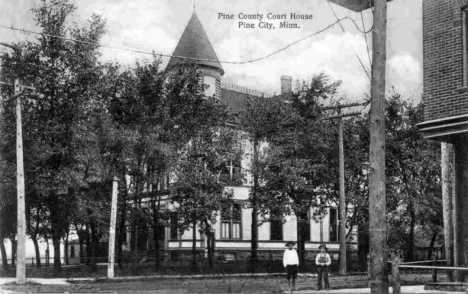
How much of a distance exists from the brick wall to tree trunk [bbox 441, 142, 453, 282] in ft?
8.22

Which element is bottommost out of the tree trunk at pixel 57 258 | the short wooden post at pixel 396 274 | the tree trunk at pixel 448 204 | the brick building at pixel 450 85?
Answer: the tree trunk at pixel 57 258

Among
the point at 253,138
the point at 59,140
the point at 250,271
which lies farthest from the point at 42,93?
the point at 250,271

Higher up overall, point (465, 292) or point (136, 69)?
point (136, 69)

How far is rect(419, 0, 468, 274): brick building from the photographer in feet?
52.3

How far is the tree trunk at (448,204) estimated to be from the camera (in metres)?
16.9

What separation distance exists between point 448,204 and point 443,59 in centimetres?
422

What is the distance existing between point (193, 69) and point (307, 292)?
16.5 meters

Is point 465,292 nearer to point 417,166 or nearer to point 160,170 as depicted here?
point 160,170

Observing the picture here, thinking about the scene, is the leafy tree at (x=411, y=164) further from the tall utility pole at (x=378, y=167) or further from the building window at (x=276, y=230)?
the tall utility pole at (x=378, y=167)

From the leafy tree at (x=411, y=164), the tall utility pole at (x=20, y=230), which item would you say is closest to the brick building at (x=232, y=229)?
the leafy tree at (x=411, y=164)

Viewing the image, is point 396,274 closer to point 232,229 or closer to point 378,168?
point 378,168

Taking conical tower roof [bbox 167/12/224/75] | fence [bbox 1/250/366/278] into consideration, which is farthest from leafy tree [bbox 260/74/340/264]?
conical tower roof [bbox 167/12/224/75]

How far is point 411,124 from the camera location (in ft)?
118

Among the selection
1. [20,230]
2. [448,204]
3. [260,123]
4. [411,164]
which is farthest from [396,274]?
[411,164]
